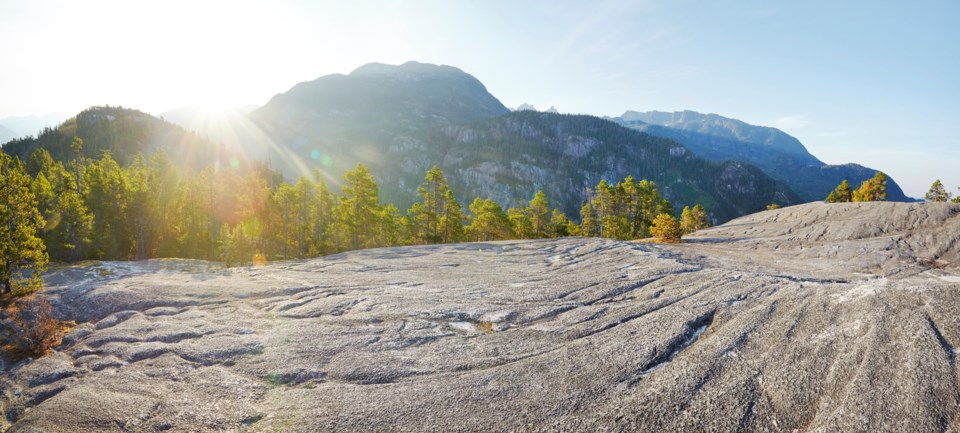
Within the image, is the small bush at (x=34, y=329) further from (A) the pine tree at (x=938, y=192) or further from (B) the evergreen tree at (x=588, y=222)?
(A) the pine tree at (x=938, y=192)

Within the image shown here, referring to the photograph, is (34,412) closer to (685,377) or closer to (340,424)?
(340,424)

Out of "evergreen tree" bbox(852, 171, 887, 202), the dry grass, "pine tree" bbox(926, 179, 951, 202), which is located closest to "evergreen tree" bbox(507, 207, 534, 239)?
the dry grass

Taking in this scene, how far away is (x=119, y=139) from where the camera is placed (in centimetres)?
15288

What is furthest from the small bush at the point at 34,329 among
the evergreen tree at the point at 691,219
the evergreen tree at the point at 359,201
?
the evergreen tree at the point at 691,219

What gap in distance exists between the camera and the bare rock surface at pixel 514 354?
1241 centimetres

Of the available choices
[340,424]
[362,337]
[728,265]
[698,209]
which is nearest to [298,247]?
[362,337]

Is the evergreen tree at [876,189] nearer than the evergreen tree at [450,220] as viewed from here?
No

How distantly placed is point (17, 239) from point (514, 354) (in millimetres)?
37331

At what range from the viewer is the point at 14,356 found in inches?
679

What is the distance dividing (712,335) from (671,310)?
130 inches

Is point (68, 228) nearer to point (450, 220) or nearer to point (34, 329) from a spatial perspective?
point (34, 329)

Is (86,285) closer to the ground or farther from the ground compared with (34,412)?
farther from the ground

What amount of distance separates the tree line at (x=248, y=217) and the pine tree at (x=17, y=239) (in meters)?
12.1

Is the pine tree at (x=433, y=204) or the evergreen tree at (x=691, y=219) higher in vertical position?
the pine tree at (x=433, y=204)
